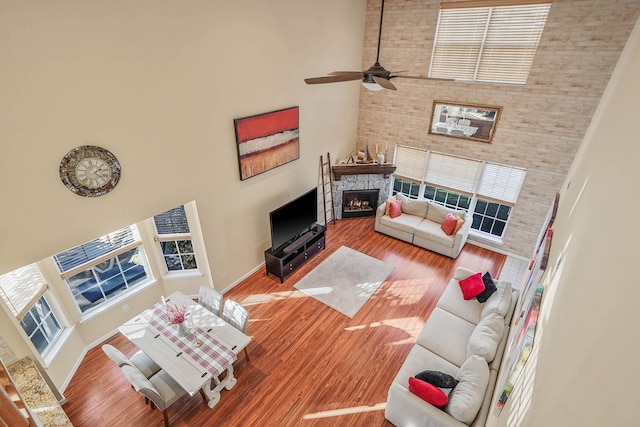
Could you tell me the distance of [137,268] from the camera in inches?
215

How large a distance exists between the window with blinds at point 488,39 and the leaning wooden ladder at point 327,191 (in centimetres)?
305

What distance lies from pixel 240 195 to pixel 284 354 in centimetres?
276

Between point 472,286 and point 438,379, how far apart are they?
2.07 metres

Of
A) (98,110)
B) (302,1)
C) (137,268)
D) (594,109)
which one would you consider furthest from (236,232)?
(594,109)

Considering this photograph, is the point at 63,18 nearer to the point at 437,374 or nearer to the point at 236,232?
the point at 236,232

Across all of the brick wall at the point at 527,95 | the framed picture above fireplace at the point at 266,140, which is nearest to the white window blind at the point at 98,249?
the framed picture above fireplace at the point at 266,140

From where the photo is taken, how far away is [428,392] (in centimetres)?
359

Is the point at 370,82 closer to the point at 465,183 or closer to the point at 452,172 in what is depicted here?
the point at 452,172

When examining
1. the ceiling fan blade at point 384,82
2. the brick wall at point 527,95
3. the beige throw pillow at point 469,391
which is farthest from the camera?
the brick wall at point 527,95

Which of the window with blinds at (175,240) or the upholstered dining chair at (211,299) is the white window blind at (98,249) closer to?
the window with blinds at (175,240)

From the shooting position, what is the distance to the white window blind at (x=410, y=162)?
7.74m

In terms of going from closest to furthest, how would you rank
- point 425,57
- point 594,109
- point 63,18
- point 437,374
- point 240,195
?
point 63,18, point 437,374, point 594,109, point 240,195, point 425,57

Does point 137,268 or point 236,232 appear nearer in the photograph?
point 137,268

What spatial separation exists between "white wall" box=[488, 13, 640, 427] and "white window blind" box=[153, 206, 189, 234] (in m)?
4.87
